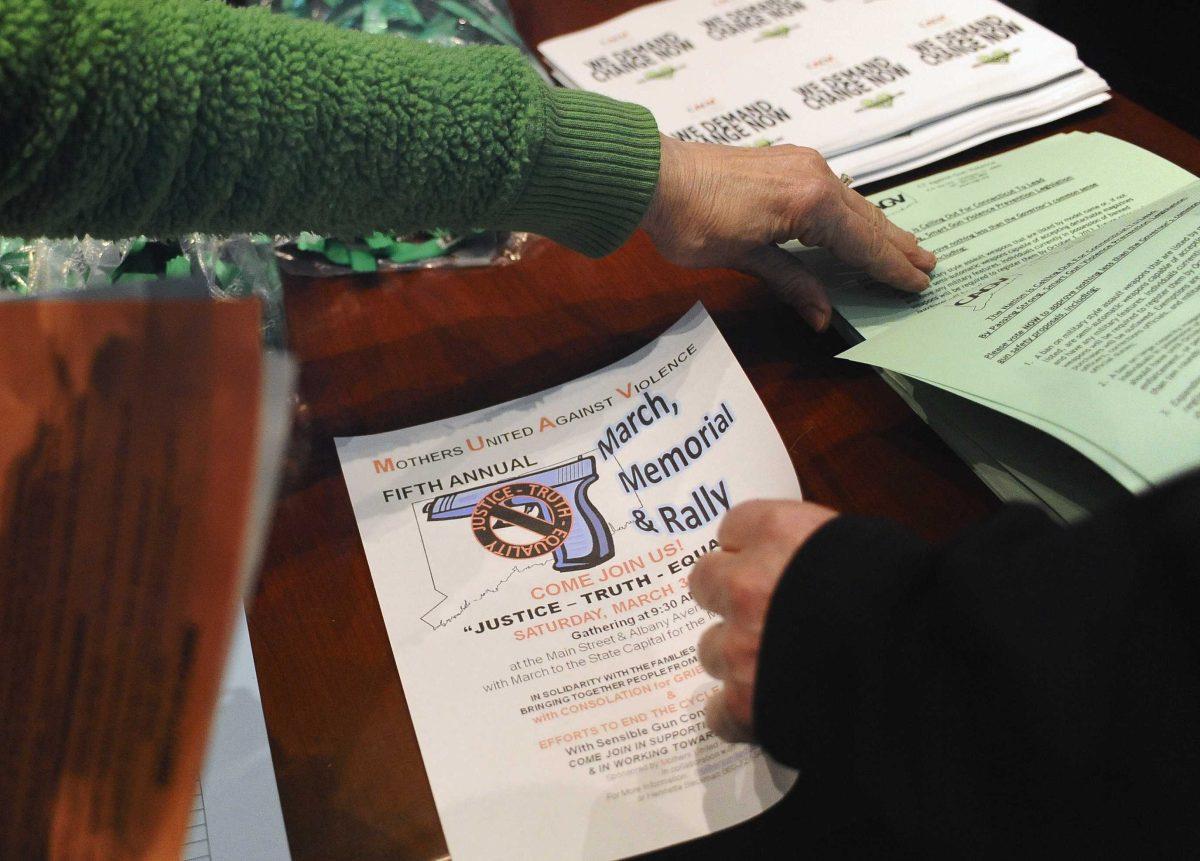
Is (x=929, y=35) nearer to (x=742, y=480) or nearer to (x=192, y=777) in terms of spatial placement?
(x=742, y=480)

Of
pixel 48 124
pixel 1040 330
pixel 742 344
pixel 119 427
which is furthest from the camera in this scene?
pixel 742 344

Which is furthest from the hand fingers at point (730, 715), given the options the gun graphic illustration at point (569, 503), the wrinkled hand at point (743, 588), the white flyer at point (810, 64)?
the white flyer at point (810, 64)

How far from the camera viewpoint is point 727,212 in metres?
0.61

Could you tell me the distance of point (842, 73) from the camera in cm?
83

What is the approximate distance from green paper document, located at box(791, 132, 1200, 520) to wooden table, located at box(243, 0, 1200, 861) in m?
0.03

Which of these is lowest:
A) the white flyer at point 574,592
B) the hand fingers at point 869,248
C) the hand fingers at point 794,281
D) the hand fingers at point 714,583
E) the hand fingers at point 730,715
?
the white flyer at point 574,592

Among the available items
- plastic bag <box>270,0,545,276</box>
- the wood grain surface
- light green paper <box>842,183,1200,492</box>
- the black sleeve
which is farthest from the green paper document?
the wood grain surface

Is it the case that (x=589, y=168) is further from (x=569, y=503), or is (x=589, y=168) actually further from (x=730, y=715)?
(x=730, y=715)

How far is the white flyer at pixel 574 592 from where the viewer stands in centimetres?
44

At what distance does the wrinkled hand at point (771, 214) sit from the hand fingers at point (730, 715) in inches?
11.7

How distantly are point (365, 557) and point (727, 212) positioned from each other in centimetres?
31

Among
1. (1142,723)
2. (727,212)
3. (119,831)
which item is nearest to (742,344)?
(727,212)

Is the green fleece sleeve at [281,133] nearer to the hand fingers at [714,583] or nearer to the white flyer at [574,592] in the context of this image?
the white flyer at [574,592]

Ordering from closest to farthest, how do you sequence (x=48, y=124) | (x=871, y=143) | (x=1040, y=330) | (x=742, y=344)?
(x=48, y=124)
(x=1040, y=330)
(x=742, y=344)
(x=871, y=143)
